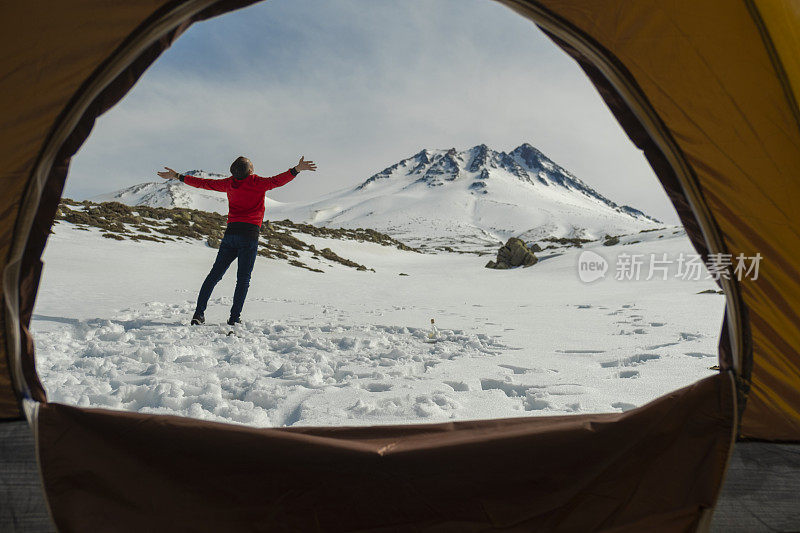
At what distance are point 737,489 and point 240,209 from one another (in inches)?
180

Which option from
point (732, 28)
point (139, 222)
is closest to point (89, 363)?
point (732, 28)

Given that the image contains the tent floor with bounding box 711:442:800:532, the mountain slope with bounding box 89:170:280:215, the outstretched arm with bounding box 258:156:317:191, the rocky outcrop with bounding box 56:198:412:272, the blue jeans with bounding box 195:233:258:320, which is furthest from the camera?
the mountain slope with bounding box 89:170:280:215

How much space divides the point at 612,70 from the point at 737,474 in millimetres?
1782

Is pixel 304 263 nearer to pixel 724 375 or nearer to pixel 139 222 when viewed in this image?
pixel 139 222

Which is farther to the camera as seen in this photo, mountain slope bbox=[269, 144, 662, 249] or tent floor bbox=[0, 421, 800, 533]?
mountain slope bbox=[269, 144, 662, 249]

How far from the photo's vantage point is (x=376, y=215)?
418 ft

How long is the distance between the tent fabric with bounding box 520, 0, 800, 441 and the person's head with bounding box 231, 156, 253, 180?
3505 mm

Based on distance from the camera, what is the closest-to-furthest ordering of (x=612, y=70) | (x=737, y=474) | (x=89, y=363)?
1. (x=737, y=474)
2. (x=612, y=70)
3. (x=89, y=363)

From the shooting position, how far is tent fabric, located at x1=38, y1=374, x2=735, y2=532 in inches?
59.5

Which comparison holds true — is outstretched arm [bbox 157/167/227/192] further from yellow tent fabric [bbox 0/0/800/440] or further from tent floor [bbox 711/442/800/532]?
tent floor [bbox 711/442/800/532]

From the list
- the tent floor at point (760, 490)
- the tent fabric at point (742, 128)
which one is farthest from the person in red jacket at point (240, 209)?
the tent floor at point (760, 490)

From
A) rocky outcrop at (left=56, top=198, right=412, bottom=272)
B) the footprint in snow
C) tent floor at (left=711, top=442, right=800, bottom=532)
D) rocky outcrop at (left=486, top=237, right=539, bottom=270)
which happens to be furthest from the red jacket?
rocky outcrop at (left=486, top=237, right=539, bottom=270)

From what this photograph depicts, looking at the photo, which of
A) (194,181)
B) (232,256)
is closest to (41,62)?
(194,181)

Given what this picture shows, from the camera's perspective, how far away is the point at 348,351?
4.26 m
